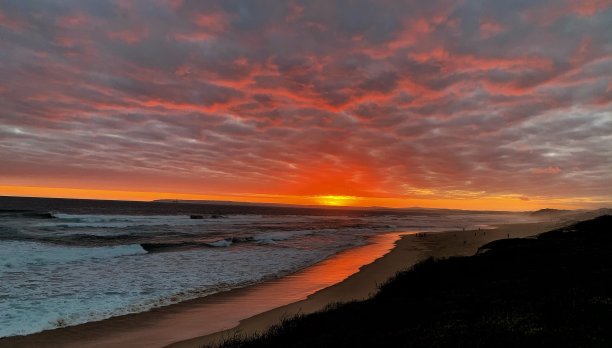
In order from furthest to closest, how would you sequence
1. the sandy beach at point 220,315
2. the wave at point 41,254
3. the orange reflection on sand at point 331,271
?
the wave at point 41,254 < the orange reflection on sand at point 331,271 < the sandy beach at point 220,315

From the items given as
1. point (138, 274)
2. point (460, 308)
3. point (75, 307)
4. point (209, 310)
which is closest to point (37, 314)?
point (75, 307)

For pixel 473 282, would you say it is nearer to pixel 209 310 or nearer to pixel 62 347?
pixel 209 310

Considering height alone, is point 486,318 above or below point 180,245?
above

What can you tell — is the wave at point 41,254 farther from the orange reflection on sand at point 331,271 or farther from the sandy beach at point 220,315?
the orange reflection on sand at point 331,271

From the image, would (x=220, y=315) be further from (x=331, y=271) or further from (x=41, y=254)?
Answer: (x=41, y=254)

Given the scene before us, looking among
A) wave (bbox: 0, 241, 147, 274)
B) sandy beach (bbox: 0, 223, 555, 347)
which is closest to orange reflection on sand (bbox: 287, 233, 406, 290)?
sandy beach (bbox: 0, 223, 555, 347)

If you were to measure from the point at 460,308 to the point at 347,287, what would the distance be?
9.88 meters

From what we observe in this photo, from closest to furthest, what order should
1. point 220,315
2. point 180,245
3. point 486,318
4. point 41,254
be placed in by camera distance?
point 486,318, point 220,315, point 41,254, point 180,245

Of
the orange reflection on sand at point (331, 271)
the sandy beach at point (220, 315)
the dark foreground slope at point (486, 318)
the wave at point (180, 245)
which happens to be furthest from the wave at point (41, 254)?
the dark foreground slope at point (486, 318)

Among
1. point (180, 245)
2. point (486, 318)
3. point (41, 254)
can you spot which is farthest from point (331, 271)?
point (41, 254)

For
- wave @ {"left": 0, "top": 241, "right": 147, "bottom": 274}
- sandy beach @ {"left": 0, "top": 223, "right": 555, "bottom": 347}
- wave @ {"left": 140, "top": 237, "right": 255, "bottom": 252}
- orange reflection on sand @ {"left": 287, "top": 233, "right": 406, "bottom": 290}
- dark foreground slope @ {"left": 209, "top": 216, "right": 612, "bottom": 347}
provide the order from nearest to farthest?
dark foreground slope @ {"left": 209, "top": 216, "right": 612, "bottom": 347} → sandy beach @ {"left": 0, "top": 223, "right": 555, "bottom": 347} → orange reflection on sand @ {"left": 287, "top": 233, "right": 406, "bottom": 290} → wave @ {"left": 0, "top": 241, "right": 147, "bottom": 274} → wave @ {"left": 140, "top": 237, "right": 255, "bottom": 252}

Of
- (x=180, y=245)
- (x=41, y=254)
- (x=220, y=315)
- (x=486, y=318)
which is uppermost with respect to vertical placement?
(x=486, y=318)

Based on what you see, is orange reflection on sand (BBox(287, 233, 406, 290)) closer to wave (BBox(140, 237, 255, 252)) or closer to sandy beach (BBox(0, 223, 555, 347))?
sandy beach (BBox(0, 223, 555, 347))

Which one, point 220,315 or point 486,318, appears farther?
point 220,315
